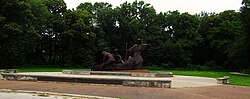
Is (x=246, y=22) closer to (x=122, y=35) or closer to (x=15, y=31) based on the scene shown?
(x=122, y=35)

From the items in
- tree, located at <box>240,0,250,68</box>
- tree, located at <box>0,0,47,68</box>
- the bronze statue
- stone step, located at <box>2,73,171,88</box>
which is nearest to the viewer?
stone step, located at <box>2,73,171,88</box>

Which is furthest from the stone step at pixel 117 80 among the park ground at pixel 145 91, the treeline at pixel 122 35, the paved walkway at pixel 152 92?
the treeline at pixel 122 35

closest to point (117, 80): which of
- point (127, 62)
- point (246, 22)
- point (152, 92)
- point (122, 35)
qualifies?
point (152, 92)

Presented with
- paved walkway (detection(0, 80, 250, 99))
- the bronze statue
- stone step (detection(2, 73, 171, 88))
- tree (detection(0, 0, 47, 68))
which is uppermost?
tree (detection(0, 0, 47, 68))

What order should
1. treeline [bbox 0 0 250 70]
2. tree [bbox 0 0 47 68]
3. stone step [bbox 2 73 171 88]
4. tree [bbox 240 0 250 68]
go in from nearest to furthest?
stone step [bbox 2 73 171 88]
tree [bbox 240 0 250 68]
tree [bbox 0 0 47 68]
treeline [bbox 0 0 250 70]

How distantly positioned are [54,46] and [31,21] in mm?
11452

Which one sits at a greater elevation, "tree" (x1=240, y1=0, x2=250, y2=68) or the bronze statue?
"tree" (x1=240, y1=0, x2=250, y2=68)

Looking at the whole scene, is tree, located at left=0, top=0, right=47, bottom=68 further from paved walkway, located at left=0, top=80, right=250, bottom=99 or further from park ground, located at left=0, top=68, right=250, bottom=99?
paved walkway, located at left=0, top=80, right=250, bottom=99

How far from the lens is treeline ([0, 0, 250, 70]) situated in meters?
42.3

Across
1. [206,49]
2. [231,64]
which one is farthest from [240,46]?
[206,49]

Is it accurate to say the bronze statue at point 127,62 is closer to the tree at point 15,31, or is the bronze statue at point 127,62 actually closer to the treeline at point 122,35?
the tree at point 15,31

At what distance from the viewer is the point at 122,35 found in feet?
178

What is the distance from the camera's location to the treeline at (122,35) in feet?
139

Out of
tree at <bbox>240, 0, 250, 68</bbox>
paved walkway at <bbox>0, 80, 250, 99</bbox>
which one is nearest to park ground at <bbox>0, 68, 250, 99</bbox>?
paved walkway at <bbox>0, 80, 250, 99</bbox>
